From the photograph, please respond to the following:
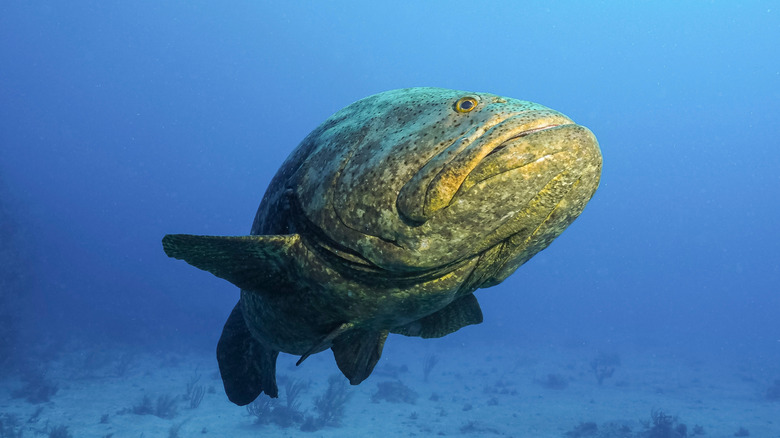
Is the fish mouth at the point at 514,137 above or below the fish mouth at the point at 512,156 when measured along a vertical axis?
above

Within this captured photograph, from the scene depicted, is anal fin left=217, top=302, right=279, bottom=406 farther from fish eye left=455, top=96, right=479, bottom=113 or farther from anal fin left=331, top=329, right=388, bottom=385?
fish eye left=455, top=96, right=479, bottom=113

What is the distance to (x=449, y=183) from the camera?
1.89 m

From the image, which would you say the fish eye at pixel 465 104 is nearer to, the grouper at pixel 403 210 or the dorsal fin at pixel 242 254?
the grouper at pixel 403 210

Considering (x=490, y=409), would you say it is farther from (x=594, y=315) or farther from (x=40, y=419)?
(x=594, y=315)

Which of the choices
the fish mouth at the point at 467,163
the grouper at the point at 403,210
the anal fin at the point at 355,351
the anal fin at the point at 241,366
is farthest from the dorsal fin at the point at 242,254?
the anal fin at the point at 241,366

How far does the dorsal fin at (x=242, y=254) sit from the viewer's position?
2.39 meters

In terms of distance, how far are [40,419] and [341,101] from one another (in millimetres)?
139586

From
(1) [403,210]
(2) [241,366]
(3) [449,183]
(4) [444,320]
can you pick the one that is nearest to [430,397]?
(2) [241,366]

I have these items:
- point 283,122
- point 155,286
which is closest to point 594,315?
point 155,286

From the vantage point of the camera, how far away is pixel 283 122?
156 meters

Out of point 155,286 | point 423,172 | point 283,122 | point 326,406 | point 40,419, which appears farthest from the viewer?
point 283,122

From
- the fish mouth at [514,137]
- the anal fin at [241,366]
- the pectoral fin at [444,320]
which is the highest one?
the anal fin at [241,366]

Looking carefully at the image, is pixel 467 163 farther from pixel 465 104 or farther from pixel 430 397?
pixel 430 397

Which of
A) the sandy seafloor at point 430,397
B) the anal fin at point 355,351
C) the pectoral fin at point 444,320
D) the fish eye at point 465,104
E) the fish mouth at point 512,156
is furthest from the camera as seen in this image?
the sandy seafloor at point 430,397
